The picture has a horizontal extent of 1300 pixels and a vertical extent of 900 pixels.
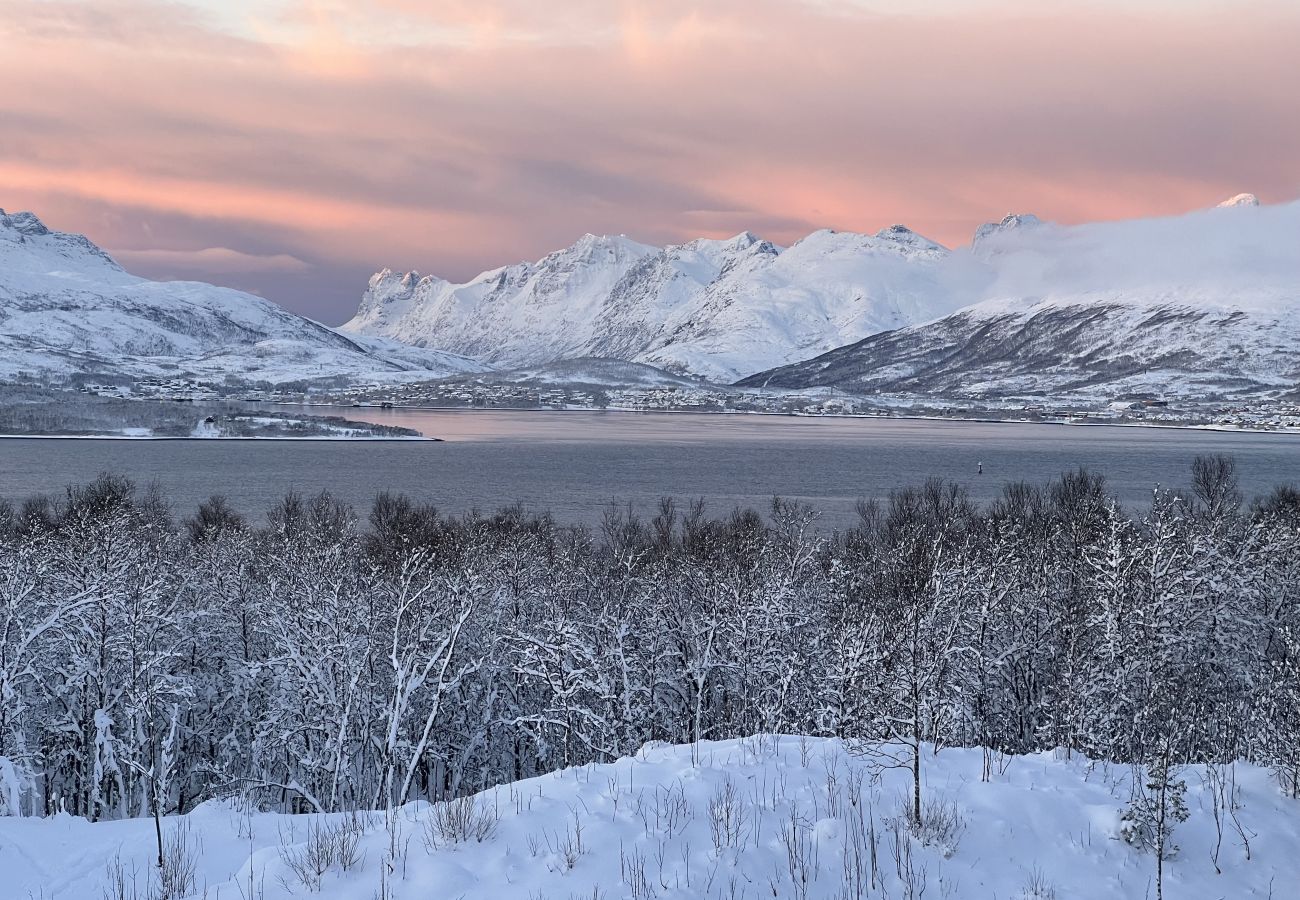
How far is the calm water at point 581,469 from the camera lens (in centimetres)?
10988

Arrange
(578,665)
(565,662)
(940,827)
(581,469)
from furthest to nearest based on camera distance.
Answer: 1. (581,469)
2. (578,665)
3. (565,662)
4. (940,827)

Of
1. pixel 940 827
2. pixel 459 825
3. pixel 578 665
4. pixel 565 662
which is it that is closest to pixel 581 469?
pixel 578 665

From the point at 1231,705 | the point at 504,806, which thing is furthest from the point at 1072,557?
the point at 504,806

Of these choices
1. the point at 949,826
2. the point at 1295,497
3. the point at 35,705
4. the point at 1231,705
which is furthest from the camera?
the point at 1295,497

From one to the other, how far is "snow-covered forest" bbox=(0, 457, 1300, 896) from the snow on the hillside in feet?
3.79

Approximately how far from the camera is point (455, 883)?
9.05 meters

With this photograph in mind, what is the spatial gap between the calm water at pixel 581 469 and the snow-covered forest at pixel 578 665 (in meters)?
54.5

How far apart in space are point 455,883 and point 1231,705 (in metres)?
20.7

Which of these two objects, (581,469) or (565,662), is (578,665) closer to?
(565,662)

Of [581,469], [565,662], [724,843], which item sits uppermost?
[724,843]

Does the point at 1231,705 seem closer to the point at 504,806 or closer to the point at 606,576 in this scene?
the point at 504,806

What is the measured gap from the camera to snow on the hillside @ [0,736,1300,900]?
30.0 feet

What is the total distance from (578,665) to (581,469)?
11796 cm

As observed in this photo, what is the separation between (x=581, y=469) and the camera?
468 feet
